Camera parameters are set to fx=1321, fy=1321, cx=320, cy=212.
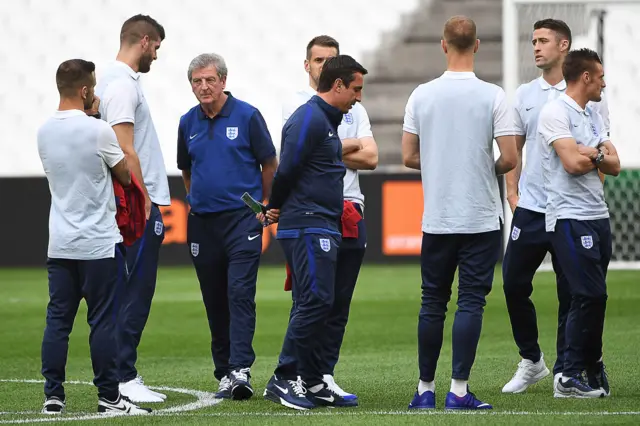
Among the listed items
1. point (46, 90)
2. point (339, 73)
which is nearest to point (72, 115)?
point (339, 73)

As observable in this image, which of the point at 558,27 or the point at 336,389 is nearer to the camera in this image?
the point at 336,389

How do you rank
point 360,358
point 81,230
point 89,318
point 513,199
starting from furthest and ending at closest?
point 360,358 < point 513,199 < point 89,318 < point 81,230

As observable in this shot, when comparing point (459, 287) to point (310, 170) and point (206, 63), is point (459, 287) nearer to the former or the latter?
point (310, 170)

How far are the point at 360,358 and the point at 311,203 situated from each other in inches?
106

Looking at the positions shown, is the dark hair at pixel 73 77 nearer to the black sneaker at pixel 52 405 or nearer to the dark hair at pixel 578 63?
the black sneaker at pixel 52 405

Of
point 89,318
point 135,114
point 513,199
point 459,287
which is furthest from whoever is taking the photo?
point 513,199

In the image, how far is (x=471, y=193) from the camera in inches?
253

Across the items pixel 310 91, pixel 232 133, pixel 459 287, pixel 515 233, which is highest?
pixel 310 91

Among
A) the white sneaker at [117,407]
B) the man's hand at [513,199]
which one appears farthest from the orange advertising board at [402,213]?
the white sneaker at [117,407]

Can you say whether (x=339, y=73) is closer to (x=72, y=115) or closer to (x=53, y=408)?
(x=72, y=115)

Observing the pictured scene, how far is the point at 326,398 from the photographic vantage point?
22.1 ft

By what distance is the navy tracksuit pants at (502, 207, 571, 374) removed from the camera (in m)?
7.29

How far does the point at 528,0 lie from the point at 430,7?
7433 millimetres

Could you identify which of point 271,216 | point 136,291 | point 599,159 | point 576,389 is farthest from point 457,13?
point 271,216
